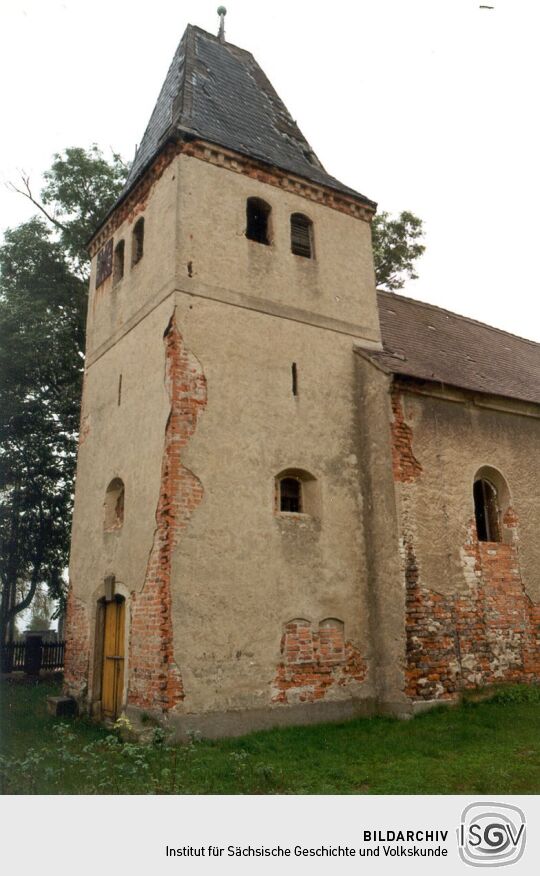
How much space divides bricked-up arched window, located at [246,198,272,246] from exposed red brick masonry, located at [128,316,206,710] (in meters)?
2.98

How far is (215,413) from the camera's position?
10039mm

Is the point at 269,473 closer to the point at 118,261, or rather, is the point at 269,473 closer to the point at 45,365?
the point at 118,261

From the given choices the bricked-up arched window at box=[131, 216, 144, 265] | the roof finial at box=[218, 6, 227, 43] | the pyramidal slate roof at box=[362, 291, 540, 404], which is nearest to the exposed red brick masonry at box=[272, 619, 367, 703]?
the pyramidal slate roof at box=[362, 291, 540, 404]

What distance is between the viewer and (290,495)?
10.9m

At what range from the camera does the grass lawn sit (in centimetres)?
646

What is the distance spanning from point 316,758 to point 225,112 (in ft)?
38.2

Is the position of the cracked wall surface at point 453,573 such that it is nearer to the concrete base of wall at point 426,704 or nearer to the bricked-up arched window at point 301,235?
the concrete base of wall at point 426,704

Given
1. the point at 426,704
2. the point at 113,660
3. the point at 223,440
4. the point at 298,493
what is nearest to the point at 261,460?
the point at 223,440

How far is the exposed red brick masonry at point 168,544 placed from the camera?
28.6 ft

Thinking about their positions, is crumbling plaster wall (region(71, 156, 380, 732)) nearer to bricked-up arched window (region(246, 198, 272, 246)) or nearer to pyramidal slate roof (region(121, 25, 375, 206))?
bricked-up arched window (region(246, 198, 272, 246))

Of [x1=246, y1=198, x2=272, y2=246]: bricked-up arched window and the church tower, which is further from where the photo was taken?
[x1=246, y1=198, x2=272, y2=246]: bricked-up arched window
